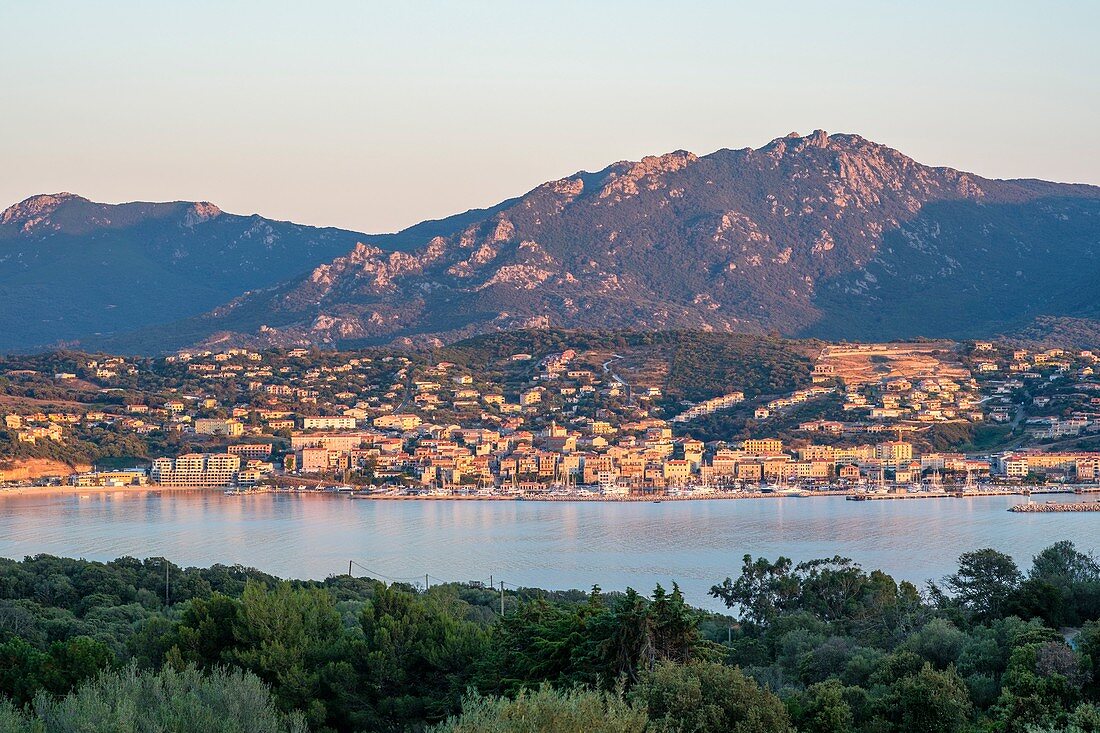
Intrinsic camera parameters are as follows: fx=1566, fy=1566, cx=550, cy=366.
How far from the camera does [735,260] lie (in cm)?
12288

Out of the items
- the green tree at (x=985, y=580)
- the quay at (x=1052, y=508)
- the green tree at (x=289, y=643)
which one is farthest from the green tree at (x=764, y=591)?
the quay at (x=1052, y=508)

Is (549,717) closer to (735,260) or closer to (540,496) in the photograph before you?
(540,496)

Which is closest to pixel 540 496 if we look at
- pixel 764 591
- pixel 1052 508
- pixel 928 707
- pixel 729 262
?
pixel 1052 508

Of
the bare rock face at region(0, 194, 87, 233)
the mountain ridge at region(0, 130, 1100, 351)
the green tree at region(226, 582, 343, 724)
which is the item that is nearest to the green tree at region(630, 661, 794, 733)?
the green tree at region(226, 582, 343, 724)

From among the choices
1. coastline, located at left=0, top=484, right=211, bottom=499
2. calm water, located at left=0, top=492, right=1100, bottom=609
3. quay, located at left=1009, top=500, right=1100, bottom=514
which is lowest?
calm water, located at left=0, top=492, right=1100, bottom=609

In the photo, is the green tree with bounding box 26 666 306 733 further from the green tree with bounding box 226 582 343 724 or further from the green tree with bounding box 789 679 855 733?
the green tree with bounding box 789 679 855 733

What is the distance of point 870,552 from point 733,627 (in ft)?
51.1

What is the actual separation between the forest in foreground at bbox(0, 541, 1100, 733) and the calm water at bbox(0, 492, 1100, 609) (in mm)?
10380

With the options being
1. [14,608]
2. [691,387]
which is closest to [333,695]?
[14,608]

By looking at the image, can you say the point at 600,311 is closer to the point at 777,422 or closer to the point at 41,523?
the point at 777,422

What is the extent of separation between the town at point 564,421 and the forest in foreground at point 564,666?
39164mm

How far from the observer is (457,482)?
206 ft

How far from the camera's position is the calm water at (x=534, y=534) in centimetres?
3439

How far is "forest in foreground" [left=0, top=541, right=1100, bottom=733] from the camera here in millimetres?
10734
